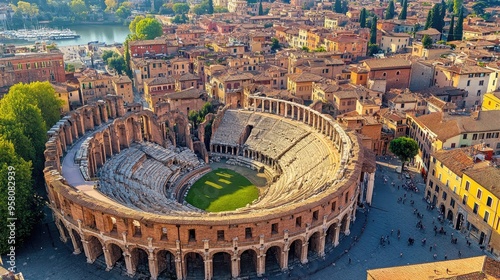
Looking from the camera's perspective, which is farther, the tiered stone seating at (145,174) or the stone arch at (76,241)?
the tiered stone seating at (145,174)

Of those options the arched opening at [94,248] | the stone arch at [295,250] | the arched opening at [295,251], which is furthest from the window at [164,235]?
the arched opening at [295,251]

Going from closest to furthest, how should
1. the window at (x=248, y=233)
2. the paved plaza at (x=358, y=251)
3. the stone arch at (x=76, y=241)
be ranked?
the window at (x=248, y=233) < the paved plaza at (x=358, y=251) < the stone arch at (x=76, y=241)

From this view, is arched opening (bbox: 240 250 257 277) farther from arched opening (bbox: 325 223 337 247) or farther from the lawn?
the lawn

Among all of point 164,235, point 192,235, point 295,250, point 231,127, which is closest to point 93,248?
point 164,235

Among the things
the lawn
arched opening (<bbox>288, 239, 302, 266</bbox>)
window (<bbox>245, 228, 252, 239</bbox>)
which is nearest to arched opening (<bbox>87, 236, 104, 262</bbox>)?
window (<bbox>245, 228, 252, 239</bbox>)

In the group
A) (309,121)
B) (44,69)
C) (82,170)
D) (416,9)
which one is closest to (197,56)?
(44,69)

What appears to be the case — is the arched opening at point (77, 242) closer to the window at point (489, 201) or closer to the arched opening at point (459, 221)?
the arched opening at point (459, 221)

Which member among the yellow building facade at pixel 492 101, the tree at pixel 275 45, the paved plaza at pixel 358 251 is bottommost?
the paved plaza at pixel 358 251
